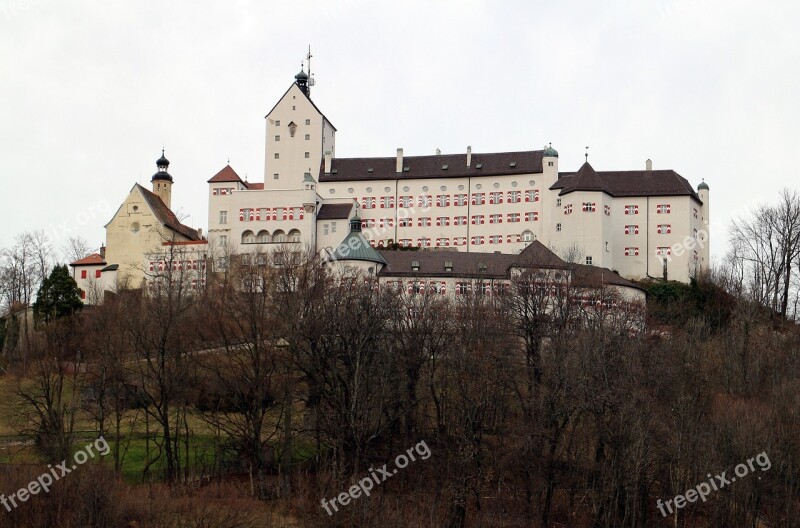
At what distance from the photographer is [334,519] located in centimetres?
3797

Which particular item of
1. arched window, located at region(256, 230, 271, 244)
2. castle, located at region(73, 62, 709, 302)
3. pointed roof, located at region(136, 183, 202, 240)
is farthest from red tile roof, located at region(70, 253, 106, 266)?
arched window, located at region(256, 230, 271, 244)

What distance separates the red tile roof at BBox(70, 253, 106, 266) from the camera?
281ft

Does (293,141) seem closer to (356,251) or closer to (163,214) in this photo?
(163,214)

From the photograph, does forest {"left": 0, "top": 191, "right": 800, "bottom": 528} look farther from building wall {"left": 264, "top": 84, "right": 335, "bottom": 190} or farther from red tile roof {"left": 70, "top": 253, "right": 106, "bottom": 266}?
building wall {"left": 264, "top": 84, "right": 335, "bottom": 190}

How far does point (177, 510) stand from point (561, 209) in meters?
48.1

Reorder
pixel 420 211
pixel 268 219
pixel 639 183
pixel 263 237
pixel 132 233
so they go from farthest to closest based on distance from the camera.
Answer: pixel 420 211, pixel 132 233, pixel 268 219, pixel 263 237, pixel 639 183
